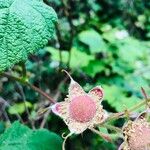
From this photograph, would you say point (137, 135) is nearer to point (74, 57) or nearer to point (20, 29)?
point (20, 29)

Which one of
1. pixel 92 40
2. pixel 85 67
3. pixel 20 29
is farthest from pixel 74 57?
pixel 20 29

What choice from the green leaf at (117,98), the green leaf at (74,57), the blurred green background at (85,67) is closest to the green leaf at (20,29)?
the blurred green background at (85,67)

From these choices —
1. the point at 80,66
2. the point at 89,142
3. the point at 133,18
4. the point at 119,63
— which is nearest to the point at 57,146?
the point at 89,142

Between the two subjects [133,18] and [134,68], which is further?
[133,18]

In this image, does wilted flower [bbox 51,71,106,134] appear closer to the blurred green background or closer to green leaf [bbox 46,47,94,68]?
the blurred green background

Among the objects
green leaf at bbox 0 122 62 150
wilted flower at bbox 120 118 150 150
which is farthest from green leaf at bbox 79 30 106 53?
wilted flower at bbox 120 118 150 150

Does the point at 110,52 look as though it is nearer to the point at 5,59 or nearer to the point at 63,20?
the point at 63,20

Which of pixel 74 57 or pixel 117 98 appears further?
pixel 74 57
